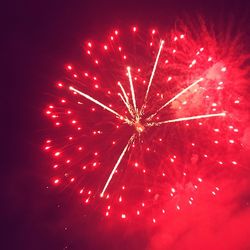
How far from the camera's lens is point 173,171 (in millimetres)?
9375

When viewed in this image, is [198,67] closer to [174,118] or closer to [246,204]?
[174,118]

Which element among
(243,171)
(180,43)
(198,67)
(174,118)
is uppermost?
(180,43)

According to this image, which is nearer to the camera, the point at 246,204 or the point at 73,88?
the point at 73,88

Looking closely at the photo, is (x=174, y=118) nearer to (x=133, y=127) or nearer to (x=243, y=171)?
(x=133, y=127)

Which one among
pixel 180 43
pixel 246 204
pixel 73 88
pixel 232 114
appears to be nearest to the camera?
pixel 73 88

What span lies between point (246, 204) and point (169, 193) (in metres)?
2.64

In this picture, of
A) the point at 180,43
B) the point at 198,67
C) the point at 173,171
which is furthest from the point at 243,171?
the point at 180,43

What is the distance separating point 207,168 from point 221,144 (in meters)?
1.18

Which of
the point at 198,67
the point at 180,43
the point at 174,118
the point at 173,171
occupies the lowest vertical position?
the point at 173,171

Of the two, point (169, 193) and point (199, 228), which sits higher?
point (169, 193)

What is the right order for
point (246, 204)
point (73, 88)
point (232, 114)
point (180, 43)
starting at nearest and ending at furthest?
point (73, 88), point (180, 43), point (232, 114), point (246, 204)

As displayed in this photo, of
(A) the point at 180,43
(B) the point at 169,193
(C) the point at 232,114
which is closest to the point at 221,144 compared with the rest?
(C) the point at 232,114

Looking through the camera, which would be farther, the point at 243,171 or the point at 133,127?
the point at 243,171

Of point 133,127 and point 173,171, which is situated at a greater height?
point 133,127
